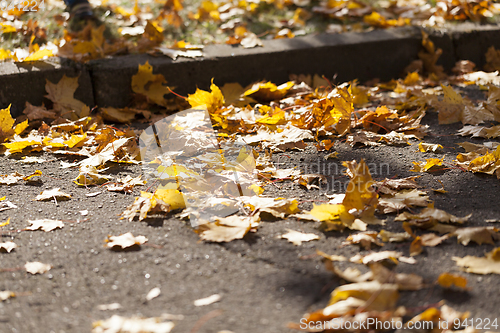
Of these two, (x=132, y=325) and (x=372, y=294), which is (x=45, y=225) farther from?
(x=372, y=294)

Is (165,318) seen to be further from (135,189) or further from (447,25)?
(447,25)

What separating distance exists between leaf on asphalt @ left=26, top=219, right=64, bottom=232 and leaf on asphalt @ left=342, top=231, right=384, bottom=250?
117 centimetres

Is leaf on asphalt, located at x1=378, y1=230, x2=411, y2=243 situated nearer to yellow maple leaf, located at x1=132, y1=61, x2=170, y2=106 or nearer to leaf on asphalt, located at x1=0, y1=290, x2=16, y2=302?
leaf on asphalt, located at x1=0, y1=290, x2=16, y2=302

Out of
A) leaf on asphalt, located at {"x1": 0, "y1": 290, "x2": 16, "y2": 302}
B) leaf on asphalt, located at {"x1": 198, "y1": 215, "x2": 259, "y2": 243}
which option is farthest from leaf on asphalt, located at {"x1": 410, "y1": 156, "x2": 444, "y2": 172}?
leaf on asphalt, located at {"x1": 0, "y1": 290, "x2": 16, "y2": 302}

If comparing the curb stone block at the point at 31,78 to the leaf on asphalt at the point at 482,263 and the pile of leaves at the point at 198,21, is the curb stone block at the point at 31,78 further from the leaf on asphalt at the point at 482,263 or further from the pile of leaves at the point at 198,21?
the leaf on asphalt at the point at 482,263

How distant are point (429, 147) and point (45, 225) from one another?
80.3 inches

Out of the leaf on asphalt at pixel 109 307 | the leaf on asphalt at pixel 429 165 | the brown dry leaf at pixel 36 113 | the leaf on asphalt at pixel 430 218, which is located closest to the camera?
the leaf on asphalt at pixel 109 307

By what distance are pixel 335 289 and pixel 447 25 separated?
3.71m

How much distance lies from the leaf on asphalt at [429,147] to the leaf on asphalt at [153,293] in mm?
1735

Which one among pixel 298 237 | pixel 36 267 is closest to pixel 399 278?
pixel 298 237

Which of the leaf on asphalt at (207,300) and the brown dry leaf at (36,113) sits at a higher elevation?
the brown dry leaf at (36,113)

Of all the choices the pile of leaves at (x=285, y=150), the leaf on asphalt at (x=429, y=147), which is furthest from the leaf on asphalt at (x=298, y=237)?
the leaf on asphalt at (x=429, y=147)

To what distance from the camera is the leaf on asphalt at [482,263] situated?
132 centimetres

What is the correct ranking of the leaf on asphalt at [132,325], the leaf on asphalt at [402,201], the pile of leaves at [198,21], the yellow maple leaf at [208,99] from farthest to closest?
1. the pile of leaves at [198,21]
2. the yellow maple leaf at [208,99]
3. the leaf on asphalt at [402,201]
4. the leaf on asphalt at [132,325]
